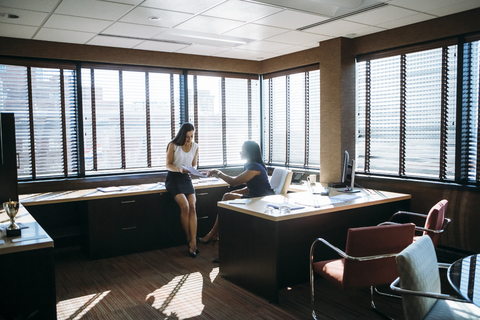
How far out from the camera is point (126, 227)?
4930 mm

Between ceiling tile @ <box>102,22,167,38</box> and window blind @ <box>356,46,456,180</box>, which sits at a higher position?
ceiling tile @ <box>102,22,167,38</box>

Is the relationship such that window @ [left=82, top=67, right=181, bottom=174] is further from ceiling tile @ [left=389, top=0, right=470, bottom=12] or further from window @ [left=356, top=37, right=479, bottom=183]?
ceiling tile @ [left=389, top=0, right=470, bottom=12]

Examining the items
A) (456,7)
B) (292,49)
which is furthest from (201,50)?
(456,7)

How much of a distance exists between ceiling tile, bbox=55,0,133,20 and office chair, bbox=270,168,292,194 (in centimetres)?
267

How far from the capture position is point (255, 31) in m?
4.71

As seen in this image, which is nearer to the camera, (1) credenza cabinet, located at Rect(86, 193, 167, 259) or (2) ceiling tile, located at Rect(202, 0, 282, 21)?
(2) ceiling tile, located at Rect(202, 0, 282, 21)

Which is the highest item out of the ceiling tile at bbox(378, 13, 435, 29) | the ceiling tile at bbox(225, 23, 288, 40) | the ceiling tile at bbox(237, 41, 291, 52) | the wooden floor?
the ceiling tile at bbox(237, 41, 291, 52)

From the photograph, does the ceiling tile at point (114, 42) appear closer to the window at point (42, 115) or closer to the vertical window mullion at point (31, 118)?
the window at point (42, 115)

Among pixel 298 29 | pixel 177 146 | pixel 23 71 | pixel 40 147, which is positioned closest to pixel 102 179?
pixel 40 147

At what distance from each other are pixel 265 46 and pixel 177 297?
3612 mm

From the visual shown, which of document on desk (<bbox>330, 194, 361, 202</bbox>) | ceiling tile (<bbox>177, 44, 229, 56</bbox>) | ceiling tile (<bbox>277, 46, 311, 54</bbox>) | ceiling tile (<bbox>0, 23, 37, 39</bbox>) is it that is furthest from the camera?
ceiling tile (<bbox>277, 46, 311, 54</bbox>)

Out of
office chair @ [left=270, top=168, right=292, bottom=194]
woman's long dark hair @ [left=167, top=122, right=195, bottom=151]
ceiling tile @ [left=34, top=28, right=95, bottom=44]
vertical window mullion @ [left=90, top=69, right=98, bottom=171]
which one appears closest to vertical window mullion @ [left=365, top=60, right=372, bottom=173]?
office chair @ [left=270, top=168, right=292, bottom=194]

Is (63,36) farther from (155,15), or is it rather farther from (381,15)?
(381,15)

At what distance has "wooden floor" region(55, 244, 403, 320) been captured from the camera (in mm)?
3238
